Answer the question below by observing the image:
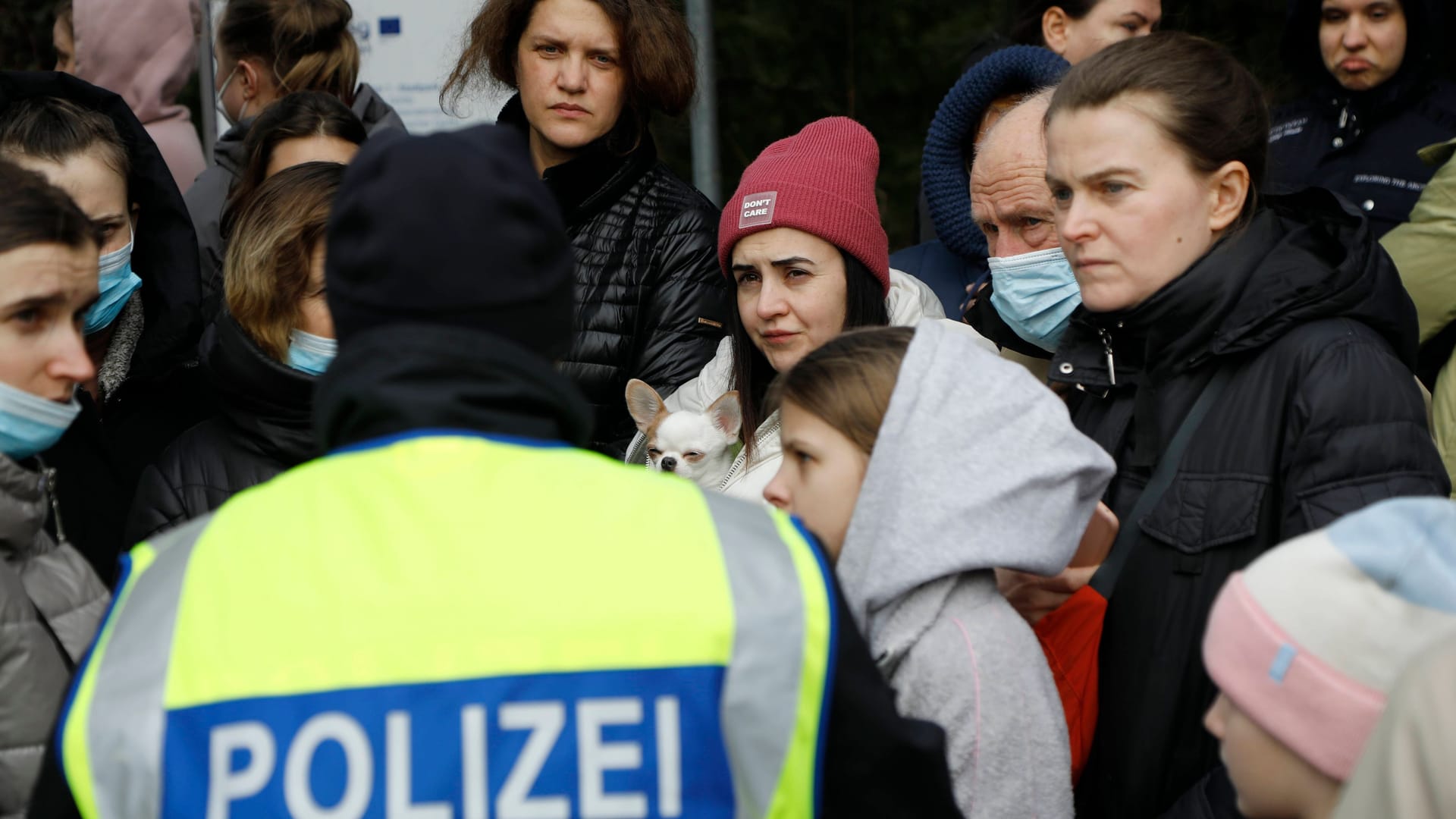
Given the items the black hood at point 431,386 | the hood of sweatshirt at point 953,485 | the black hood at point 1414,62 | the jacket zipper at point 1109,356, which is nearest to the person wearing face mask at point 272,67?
the jacket zipper at point 1109,356

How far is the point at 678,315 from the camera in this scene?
14.5 feet

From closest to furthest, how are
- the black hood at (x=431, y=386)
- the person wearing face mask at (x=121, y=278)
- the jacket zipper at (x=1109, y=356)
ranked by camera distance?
the black hood at (x=431, y=386)
the jacket zipper at (x=1109, y=356)
the person wearing face mask at (x=121, y=278)

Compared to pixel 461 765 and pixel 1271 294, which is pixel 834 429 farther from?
pixel 461 765

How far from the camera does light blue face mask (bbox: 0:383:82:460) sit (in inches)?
106

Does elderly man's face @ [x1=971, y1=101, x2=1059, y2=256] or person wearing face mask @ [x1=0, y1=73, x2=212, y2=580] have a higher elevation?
elderly man's face @ [x1=971, y1=101, x2=1059, y2=256]

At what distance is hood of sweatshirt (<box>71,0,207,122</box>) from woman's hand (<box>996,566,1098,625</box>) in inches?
183

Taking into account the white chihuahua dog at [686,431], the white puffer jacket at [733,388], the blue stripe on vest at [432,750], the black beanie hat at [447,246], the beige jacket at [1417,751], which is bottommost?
the white chihuahua dog at [686,431]

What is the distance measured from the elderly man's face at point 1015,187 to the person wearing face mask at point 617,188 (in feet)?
2.68

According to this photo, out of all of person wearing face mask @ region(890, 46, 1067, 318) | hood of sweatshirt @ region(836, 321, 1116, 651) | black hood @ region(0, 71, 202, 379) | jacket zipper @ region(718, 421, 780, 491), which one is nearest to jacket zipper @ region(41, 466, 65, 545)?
black hood @ region(0, 71, 202, 379)

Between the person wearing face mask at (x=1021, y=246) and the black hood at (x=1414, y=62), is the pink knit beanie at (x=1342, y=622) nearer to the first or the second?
the person wearing face mask at (x=1021, y=246)

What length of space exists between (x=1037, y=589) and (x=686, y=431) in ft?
5.94

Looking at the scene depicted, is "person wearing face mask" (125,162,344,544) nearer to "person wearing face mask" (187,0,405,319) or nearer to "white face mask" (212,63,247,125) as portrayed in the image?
"person wearing face mask" (187,0,405,319)

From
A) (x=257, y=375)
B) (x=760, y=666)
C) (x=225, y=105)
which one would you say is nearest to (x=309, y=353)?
(x=257, y=375)

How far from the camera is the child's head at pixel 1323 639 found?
1.77 metres
